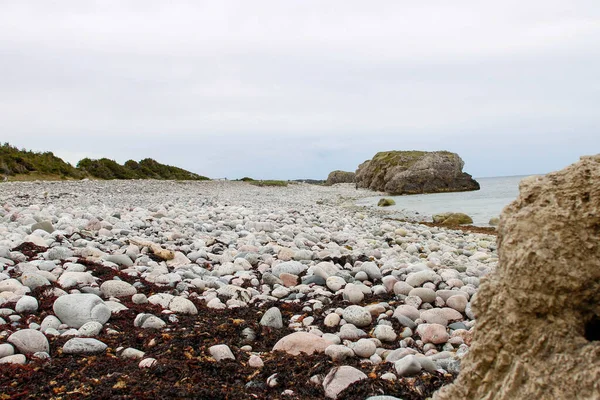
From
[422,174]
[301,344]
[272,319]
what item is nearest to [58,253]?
[272,319]

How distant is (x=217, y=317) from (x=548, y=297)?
290 cm

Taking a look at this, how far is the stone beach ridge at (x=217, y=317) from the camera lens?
2.81 m

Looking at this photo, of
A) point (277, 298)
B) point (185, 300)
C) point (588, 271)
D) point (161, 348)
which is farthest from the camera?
point (277, 298)

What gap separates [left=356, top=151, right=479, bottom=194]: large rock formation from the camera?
43406 mm

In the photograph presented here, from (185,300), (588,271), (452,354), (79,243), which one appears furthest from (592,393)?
(79,243)

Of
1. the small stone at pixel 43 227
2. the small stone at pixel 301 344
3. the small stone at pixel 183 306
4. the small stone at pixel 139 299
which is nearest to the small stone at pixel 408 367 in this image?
the small stone at pixel 301 344

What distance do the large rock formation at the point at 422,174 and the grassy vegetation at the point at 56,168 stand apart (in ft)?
67.0

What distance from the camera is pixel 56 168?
1078 inches

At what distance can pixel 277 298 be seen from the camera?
475cm

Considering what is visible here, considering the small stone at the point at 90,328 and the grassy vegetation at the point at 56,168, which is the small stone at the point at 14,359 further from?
the grassy vegetation at the point at 56,168

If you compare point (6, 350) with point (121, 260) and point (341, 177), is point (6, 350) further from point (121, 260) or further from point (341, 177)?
point (341, 177)

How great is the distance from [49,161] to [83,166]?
3857mm

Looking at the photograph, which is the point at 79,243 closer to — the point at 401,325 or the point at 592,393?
the point at 401,325

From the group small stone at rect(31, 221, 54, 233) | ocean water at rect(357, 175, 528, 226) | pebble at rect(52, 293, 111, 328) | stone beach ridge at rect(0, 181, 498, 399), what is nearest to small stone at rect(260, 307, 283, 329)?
stone beach ridge at rect(0, 181, 498, 399)
